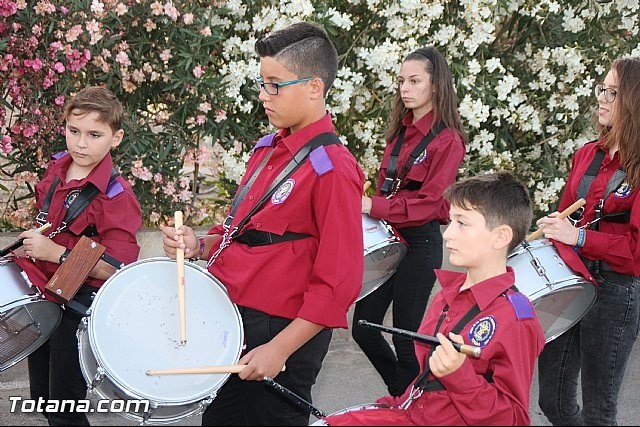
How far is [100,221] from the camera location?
3.56 metres

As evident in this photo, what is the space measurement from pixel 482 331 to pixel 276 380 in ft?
2.48

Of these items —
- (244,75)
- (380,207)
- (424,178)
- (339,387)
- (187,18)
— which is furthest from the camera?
(244,75)

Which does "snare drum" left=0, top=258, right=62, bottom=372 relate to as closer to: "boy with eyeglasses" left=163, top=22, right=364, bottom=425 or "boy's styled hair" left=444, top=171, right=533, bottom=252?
"boy with eyeglasses" left=163, top=22, right=364, bottom=425

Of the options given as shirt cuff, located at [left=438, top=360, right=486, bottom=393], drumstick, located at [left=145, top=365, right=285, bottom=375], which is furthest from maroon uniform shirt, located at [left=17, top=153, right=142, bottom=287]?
shirt cuff, located at [left=438, top=360, right=486, bottom=393]

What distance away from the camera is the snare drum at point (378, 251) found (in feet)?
13.2

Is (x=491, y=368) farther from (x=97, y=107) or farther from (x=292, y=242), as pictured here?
(x=97, y=107)

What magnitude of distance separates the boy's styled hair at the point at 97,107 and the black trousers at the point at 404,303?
1.53 m

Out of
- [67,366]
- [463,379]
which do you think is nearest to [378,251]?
[67,366]

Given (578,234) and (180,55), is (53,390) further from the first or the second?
(180,55)

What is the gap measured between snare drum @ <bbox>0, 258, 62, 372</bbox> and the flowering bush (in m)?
1.99

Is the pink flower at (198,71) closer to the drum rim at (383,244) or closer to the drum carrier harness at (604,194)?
the drum rim at (383,244)

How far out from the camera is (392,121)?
4805 millimetres

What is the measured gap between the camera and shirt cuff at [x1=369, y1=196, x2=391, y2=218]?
165 inches

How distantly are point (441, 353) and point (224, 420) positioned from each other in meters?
1.01
